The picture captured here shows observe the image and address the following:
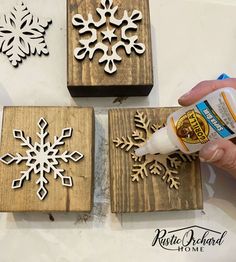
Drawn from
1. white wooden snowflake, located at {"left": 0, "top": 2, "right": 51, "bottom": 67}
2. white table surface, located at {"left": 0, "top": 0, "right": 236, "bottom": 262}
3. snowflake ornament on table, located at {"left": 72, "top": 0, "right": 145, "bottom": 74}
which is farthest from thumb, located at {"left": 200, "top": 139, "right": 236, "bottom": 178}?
white wooden snowflake, located at {"left": 0, "top": 2, "right": 51, "bottom": 67}

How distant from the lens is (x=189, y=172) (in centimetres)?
68

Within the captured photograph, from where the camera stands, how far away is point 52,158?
66 cm

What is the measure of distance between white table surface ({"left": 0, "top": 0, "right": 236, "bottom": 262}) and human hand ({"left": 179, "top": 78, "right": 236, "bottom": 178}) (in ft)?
0.48

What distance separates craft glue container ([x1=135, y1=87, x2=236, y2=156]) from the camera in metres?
0.53

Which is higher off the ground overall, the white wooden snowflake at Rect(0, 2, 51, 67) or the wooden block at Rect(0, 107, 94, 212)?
the white wooden snowflake at Rect(0, 2, 51, 67)

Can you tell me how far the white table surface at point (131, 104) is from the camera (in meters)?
0.71

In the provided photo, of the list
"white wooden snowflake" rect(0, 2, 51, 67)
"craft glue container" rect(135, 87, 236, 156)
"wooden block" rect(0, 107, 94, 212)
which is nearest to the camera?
"craft glue container" rect(135, 87, 236, 156)

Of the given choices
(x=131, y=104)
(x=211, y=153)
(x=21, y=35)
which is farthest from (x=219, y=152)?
(x=21, y=35)

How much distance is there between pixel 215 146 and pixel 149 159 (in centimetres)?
15

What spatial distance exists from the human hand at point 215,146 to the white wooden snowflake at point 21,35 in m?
0.36

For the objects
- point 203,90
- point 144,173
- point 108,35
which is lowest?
point 144,173

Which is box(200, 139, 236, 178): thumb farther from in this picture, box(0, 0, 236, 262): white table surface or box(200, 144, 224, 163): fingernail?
box(0, 0, 236, 262): white table surface

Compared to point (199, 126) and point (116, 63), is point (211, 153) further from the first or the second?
point (116, 63)

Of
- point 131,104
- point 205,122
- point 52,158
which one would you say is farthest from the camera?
point 131,104
